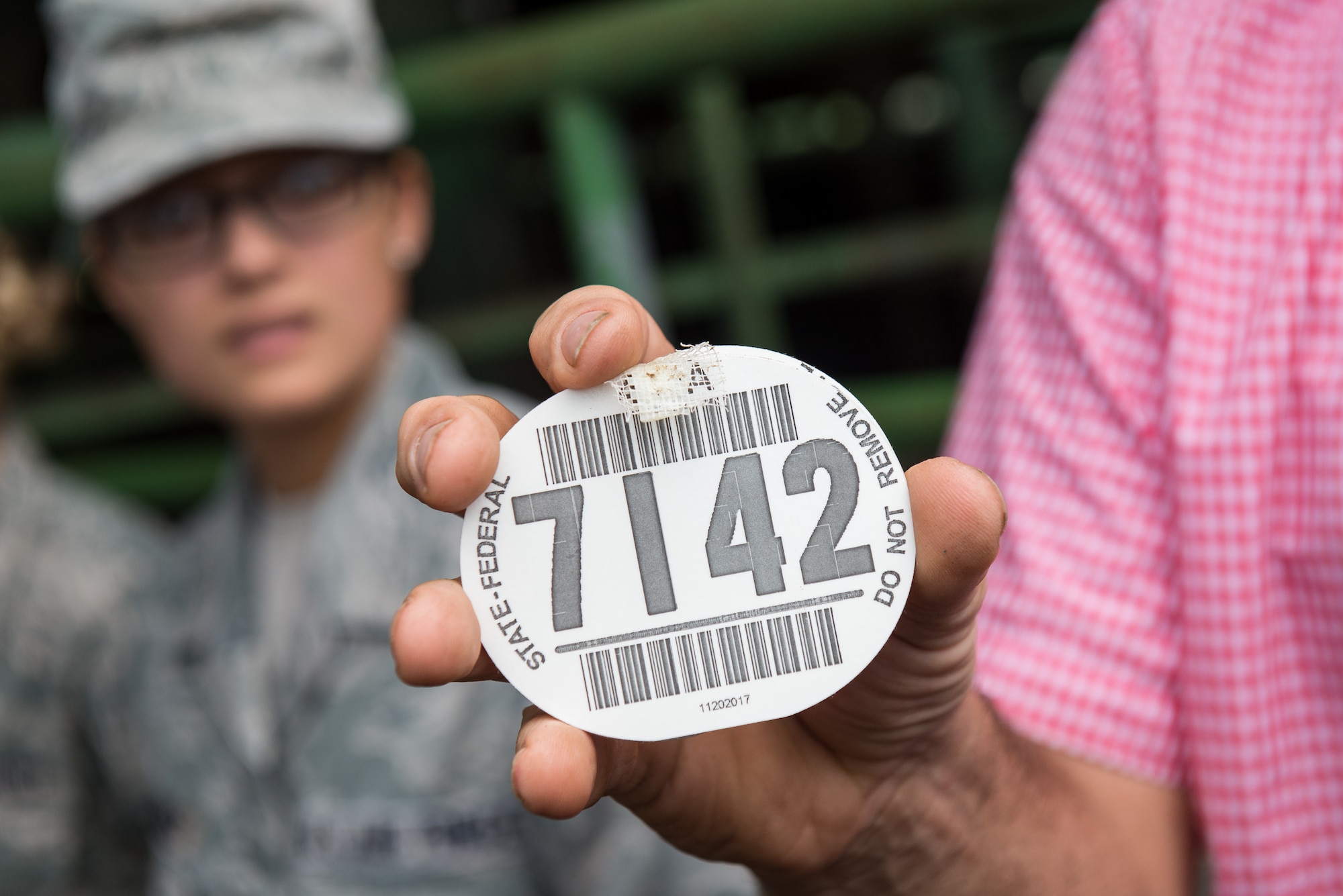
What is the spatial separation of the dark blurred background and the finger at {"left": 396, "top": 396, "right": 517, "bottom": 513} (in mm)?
826

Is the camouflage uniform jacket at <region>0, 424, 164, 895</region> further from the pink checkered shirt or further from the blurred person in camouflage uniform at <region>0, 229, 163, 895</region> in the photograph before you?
the pink checkered shirt

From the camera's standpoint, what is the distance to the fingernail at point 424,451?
0.60 metres

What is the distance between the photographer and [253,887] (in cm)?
135

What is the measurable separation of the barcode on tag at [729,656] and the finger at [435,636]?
0.31 ft

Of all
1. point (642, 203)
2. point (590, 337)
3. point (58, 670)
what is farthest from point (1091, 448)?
point (58, 670)

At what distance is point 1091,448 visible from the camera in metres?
0.93

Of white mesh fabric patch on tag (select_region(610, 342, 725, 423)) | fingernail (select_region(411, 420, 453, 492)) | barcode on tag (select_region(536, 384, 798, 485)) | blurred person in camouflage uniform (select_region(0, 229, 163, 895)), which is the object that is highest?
fingernail (select_region(411, 420, 453, 492))

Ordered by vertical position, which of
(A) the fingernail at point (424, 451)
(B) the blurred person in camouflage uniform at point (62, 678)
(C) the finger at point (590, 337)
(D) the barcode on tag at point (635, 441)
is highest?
(C) the finger at point (590, 337)

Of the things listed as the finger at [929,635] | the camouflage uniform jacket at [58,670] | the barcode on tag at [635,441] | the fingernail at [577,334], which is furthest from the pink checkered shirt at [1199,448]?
the camouflage uniform jacket at [58,670]

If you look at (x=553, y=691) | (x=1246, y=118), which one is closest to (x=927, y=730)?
(x=553, y=691)

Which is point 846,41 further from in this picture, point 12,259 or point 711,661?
point 12,259

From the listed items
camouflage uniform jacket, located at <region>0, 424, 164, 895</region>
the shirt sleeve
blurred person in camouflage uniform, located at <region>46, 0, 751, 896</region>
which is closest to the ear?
blurred person in camouflage uniform, located at <region>46, 0, 751, 896</region>

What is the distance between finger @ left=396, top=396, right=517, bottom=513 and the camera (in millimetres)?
599

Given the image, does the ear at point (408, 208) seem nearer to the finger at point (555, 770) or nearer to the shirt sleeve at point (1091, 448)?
the shirt sleeve at point (1091, 448)
